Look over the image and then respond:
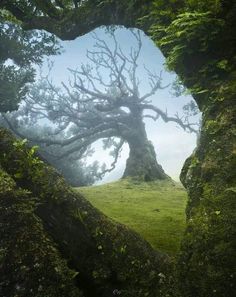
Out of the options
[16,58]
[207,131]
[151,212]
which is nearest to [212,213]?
[207,131]

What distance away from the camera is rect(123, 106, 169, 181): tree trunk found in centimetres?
2779

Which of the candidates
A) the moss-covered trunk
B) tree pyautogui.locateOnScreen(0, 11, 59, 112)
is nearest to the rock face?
the moss-covered trunk

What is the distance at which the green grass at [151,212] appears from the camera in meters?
9.01

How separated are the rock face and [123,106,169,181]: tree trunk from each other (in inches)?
842

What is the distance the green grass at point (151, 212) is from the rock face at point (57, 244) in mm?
2524

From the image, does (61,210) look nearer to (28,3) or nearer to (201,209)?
(201,209)

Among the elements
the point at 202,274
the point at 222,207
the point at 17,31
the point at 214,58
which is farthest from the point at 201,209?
the point at 17,31

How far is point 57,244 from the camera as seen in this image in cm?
485

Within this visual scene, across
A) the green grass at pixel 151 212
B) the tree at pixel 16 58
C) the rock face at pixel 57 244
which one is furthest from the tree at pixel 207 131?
the tree at pixel 16 58

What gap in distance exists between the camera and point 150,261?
17.5ft

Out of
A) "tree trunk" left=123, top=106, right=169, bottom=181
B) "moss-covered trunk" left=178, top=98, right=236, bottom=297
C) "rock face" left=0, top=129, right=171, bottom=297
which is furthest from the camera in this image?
"tree trunk" left=123, top=106, right=169, bottom=181

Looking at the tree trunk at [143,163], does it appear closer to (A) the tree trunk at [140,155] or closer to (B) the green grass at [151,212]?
(A) the tree trunk at [140,155]

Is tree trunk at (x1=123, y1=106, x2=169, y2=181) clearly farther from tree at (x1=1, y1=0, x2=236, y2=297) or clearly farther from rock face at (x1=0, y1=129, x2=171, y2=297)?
rock face at (x1=0, y1=129, x2=171, y2=297)

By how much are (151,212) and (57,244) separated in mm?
9103
